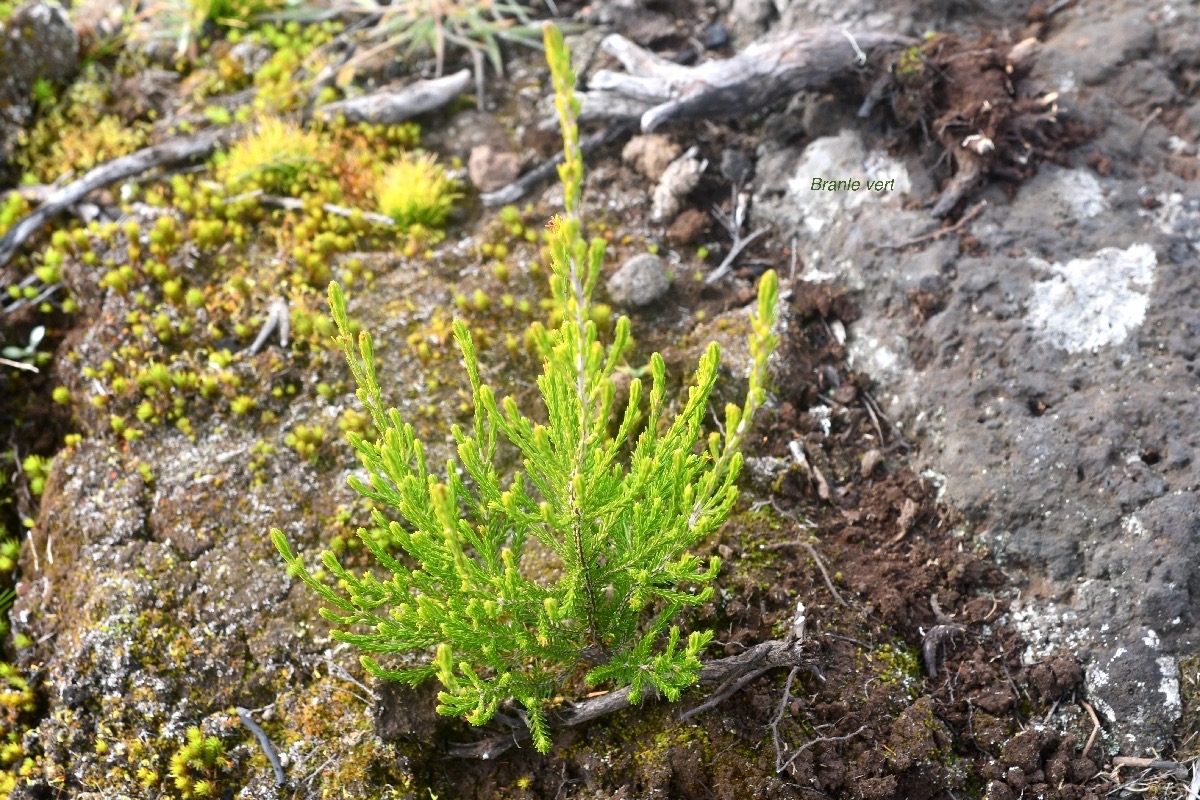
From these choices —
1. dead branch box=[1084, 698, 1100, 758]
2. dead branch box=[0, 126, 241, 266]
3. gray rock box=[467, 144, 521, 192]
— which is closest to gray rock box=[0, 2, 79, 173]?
dead branch box=[0, 126, 241, 266]

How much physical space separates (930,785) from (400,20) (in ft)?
19.9

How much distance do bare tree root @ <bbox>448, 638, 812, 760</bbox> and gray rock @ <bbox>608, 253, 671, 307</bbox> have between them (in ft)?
7.22

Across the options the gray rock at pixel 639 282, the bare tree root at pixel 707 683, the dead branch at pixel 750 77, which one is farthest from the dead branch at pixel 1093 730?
the dead branch at pixel 750 77

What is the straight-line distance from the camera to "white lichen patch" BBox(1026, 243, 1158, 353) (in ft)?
14.4

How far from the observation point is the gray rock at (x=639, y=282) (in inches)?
201

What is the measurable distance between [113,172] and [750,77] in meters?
4.37

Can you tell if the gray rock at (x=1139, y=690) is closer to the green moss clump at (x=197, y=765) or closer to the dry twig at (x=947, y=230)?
the dry twig at (x=947, y=230)

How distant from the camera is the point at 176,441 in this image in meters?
4.86

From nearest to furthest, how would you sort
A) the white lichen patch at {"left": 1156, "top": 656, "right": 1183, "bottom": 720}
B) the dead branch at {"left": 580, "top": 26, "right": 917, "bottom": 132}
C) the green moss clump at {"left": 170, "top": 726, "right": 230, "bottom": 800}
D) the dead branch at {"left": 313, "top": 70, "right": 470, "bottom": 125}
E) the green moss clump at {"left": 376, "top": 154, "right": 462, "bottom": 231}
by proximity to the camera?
1. the white lichen patch at {"left": 1156, "top": 656, "right": 1183, "bottom": 720}
2. the green moss clump at {"left": 170, "top": 726, "right": 230, "bottom": 800}
3. the dead branch at {"left": 580, "top": 26, "right": 917, "bottom": 132}
4. the green moss clump at {"left": 376, "top": 154, "right": 462, "bottom": 231}
5. the dead branch at {"left": 313, "top": 70, "right": 470, "bottom": 125}

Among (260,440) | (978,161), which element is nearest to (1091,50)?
(978,161)

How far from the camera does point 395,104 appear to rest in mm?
6180

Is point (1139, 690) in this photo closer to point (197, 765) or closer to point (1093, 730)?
point (1093, 730)

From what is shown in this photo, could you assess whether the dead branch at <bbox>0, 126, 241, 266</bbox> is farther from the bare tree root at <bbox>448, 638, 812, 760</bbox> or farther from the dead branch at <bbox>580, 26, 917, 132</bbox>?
the bare tree root at <bbox>448, 638, 812, 760</bbox>

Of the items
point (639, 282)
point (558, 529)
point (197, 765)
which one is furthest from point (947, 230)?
point (197, 765)
